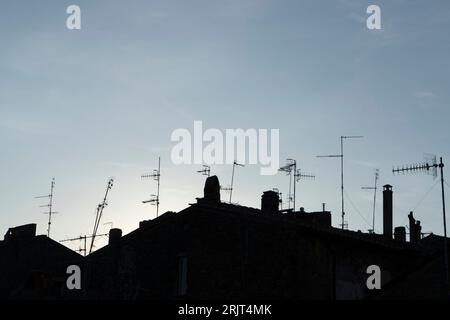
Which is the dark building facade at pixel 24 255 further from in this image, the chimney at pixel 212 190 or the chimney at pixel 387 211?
the chimney at pixel 387 211

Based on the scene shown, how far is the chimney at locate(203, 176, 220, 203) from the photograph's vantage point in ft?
83.3

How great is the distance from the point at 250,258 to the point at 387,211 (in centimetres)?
948

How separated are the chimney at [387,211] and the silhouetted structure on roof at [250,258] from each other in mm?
3416

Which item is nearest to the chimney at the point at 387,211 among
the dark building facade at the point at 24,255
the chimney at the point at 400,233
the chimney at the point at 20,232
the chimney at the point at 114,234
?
the chimney at the point at 400,233

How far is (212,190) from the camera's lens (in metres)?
25.6

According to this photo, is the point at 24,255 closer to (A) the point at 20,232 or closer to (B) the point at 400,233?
(A) the point at 20,232

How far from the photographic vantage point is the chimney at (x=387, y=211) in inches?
1176

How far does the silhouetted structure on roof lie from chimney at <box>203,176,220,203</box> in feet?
0.12
